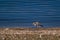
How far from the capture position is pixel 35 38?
4309 mm

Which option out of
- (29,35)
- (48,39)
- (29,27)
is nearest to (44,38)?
(48,39)

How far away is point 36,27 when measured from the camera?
5.71m

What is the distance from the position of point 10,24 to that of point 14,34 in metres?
1.23

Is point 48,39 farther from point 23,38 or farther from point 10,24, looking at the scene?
point 10,24

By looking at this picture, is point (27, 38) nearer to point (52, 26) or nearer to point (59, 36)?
point (59, 36)

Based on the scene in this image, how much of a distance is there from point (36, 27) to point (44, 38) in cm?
143

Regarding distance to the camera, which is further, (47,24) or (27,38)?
(47,24)

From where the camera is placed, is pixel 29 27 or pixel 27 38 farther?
pixel 29 27

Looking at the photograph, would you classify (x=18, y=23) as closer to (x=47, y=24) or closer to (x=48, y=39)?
(x=47, y=24)

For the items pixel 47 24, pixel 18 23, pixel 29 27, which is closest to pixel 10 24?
pixel 18 23

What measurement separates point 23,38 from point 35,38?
0.96ft

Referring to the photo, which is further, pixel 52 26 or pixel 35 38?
pixel 52 26

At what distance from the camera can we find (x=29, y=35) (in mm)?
4398

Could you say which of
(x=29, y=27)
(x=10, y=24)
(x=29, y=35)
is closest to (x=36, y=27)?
(x=29, y=27)
